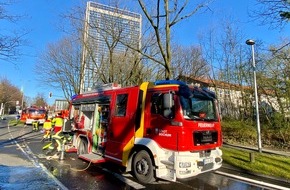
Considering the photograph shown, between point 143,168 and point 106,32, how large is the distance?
1070cm

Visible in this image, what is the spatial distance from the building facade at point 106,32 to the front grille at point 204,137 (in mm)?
9350

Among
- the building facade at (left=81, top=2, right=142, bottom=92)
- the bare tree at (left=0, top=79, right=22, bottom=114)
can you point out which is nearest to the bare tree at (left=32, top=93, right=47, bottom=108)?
the bare tree at (left=0, top=79, right=22, bottom=114)

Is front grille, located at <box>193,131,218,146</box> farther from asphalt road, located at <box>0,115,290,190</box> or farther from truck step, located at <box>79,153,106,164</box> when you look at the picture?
truck step, located at <box>79,153,106,164</box>

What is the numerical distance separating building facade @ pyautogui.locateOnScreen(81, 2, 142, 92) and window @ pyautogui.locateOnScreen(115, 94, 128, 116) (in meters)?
7.27

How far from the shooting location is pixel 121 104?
8.55 metres

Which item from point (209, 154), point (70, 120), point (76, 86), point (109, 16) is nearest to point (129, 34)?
point (109, 16)

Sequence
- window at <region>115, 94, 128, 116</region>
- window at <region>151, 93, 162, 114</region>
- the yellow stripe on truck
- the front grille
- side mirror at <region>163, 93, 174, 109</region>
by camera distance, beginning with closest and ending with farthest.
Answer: side mirror at <region>163, 93, 174, 109</region>, the front grille, window at <region>151, 93, 162, 114</region>, the yellow stripe on truck, window at <region>115, 94, 128, 116</region>

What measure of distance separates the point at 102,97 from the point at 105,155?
2.19 meters

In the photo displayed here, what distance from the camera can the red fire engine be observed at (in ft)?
21.7

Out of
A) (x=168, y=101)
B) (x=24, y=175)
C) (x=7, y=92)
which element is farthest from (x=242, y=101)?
(x=7, y=92)

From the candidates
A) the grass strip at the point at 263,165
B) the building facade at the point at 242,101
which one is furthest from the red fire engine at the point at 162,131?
the building facade at the point at 242,101

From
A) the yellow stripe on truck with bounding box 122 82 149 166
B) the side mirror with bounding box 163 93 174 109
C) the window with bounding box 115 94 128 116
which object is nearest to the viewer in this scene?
the side mirror with bounding box 163 93 174 109

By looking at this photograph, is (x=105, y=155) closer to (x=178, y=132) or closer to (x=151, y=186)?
(x=151, y=186)

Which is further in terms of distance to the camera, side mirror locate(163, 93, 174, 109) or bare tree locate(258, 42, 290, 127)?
bare tree locate(258, 42, 290, 127)
